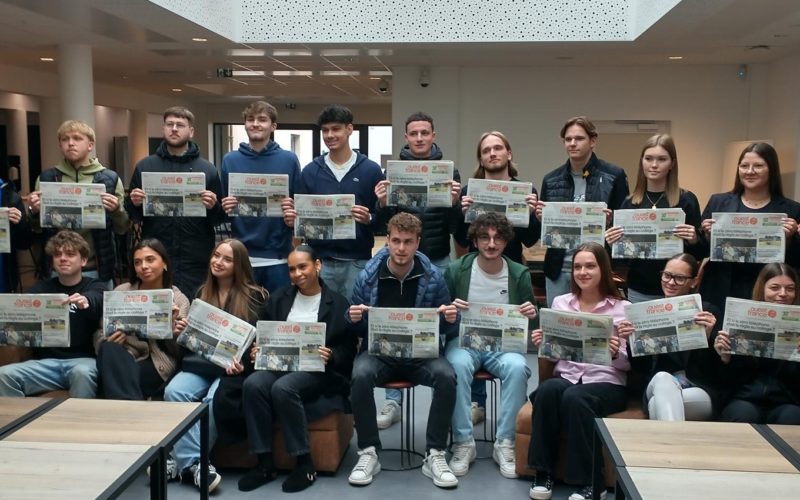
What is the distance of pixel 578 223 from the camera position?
4129mm

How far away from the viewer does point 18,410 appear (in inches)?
117

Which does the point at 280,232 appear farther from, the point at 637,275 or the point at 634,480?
the point at 634,480

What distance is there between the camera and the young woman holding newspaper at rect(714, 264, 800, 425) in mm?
3525

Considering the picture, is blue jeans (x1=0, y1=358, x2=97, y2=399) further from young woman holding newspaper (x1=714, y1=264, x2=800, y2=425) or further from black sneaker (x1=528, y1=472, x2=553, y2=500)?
young woman holding newspaper (x1=714, y1=264, x2=800, y2=425)

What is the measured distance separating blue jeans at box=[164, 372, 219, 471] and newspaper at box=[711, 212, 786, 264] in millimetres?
2691

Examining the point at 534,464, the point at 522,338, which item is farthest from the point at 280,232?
the point at 534,464

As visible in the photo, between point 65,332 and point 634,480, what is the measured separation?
2.86 meters

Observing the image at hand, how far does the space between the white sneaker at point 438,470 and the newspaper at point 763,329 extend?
4.79ft

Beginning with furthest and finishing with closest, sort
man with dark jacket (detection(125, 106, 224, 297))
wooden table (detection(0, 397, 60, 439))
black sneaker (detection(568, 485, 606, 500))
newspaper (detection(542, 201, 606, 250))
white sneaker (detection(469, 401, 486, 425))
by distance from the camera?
white sneaker (detection(469, 401, 486, 425)), man with dark jacket (detection(125, 106, 224, 297)), newspaper (detection(542, 201, 606, 250)), black sneaker (detection(568, 485, 606, 500)), wooden table (detection(0, 397, 60, 439))

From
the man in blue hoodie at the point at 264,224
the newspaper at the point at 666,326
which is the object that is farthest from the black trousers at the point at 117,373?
the newspaper at the point at 666,326

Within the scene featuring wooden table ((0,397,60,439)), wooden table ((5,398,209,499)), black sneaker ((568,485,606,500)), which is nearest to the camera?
wooden table ((5,398,209,499))

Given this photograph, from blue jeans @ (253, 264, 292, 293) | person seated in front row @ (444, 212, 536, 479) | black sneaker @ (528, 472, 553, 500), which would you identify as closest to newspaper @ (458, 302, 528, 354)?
person seated in front row @ (444, 212, 536, 479)

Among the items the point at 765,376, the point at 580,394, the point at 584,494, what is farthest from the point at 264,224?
the point at 765,376

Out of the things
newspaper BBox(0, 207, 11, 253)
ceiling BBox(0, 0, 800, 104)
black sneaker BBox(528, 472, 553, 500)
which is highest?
ceiling BBox(0, 0, 800, 104)
